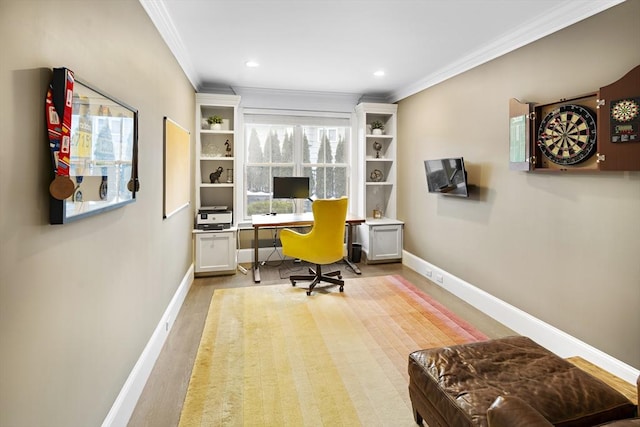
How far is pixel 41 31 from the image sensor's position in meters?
1.10

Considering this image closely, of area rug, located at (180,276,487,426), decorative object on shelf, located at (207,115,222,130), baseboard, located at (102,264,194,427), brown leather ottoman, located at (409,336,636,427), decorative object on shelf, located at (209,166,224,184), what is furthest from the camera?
decorative object on shelf, located at (209,166,224,184)

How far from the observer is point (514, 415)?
982 millimetres

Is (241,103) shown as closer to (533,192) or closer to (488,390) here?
(533,192)

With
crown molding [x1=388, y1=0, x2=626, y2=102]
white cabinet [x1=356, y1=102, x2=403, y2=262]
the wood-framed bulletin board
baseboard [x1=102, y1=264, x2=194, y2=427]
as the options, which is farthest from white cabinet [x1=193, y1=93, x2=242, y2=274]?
crown molding [x1=388, y1=0, x2=626, y2=102]

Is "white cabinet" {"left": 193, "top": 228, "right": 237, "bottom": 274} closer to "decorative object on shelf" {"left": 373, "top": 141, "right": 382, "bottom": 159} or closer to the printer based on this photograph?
the printer

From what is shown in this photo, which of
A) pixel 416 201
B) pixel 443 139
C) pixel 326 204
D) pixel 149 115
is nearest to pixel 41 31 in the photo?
pixel 149 115

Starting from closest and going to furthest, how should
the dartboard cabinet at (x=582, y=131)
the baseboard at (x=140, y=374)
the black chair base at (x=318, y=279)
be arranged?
Answer: the baseboard at (x=140, y=374)
the dartboard cabinet at (x=582, y=131)
the black chair base at (x=318, y=279)

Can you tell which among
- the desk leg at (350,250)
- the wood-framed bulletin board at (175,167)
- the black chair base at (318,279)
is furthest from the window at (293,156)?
the wood-framed bulletin board at (175,167)

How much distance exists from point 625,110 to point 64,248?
304cm

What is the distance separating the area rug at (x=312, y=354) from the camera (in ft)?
6.35

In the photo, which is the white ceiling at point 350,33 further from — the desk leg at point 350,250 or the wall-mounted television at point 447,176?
the desk leg at point 350,250

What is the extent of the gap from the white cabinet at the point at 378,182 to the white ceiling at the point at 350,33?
969mm

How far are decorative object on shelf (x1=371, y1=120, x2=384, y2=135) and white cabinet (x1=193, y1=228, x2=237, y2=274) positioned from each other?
8.68 feet

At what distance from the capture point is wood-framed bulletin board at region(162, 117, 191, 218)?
281 centimetres
